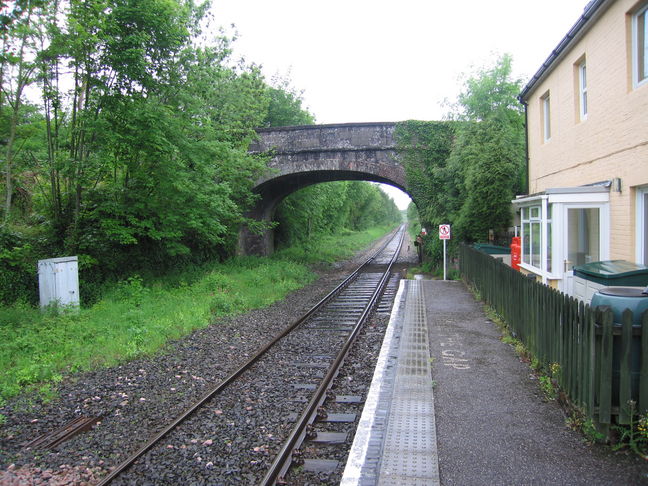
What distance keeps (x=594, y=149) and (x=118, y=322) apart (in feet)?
33.4

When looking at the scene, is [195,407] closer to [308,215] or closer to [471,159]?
[471,159]

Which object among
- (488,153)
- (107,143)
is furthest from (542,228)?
(107,143)

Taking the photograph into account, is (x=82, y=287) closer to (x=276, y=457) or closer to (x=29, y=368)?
(x=29, y=368)

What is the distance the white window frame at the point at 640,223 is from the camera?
290 inches

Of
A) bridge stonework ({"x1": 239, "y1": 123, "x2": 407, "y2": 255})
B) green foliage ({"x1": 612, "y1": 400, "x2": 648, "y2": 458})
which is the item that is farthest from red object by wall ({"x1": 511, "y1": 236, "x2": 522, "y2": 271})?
green foliage ({"x1": 612, "y1": 400, "x2": 648, "y2": 458})

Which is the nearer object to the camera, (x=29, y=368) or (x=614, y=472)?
(x=614, y=472)

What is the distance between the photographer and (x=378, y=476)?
3865 millimetres

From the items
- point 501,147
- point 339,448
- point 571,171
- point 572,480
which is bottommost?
point 339,448

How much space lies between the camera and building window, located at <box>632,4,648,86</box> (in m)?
7.11

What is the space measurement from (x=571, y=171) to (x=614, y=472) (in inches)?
312

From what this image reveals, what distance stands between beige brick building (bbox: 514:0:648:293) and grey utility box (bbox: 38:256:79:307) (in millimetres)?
10708

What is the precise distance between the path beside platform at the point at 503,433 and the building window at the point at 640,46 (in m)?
4.73

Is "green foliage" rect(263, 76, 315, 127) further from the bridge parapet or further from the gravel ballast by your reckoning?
the gravel ballast

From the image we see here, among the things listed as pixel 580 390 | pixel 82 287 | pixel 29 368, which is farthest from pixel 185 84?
pixel 580 390
